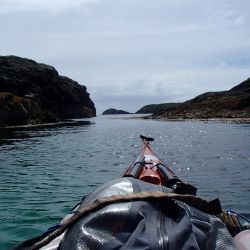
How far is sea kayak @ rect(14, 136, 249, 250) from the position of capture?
3447mm

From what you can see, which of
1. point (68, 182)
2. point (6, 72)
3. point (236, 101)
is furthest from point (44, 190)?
point (6, 72)

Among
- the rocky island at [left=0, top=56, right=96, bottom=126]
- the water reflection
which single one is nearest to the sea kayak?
the water reflection

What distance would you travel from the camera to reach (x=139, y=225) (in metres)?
3.54

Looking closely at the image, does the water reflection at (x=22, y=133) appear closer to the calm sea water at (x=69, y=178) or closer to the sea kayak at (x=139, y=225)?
the calm sea water at (x=69, y=178)

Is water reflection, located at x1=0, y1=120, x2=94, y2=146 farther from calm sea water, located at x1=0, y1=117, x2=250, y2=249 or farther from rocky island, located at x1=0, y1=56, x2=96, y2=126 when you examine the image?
rocky island, located at x1=0, y1=56, x2=96, y2=126

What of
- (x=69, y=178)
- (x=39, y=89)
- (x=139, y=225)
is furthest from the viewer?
(x=39, y=89)

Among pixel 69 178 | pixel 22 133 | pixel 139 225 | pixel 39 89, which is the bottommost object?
pixel 69 178

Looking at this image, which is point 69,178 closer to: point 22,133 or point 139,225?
point 139,225

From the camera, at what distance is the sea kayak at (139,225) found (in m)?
3.45

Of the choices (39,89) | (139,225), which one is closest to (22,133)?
(139,225)

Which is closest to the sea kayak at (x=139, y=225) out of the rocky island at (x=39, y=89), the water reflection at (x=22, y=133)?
the water reflection at (x=22, y=133)

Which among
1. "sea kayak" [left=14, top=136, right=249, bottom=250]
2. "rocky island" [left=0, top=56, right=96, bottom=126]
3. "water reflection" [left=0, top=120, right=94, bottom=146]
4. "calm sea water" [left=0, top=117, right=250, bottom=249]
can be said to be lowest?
"calm sea water" [left=0, top=117, right=250, bottom=249]

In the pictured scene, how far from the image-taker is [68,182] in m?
14.8

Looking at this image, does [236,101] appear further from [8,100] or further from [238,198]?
[238,198]
